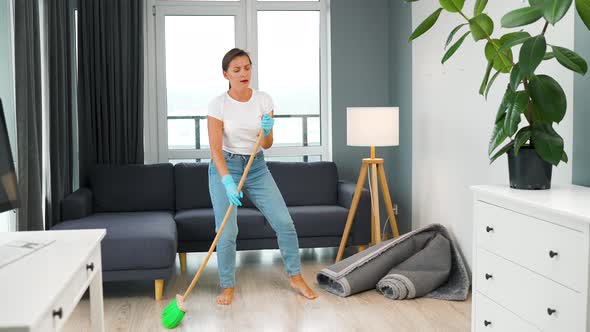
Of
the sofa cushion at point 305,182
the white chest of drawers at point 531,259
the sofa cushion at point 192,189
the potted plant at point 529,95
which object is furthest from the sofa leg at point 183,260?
the potted plant at point 529,95

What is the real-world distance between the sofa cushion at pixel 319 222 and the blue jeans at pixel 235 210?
72 cm

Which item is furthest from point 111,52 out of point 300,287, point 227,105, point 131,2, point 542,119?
point 542,119

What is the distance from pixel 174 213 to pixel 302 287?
1433 mm

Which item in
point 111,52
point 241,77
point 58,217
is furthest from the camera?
point 111,52

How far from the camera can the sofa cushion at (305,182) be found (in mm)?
5258

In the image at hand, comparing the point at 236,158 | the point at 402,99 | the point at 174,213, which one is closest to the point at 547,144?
the point at 236,158

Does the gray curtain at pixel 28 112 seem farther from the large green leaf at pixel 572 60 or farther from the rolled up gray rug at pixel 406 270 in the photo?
the large green leaf at pixel 572 60

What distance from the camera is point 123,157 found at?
5.48 m

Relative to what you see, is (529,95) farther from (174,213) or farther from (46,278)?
(174,213)

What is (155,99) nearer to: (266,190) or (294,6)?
(294,6)

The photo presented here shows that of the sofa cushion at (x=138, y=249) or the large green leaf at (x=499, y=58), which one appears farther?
the sofa cushion at (x=138, y=249)

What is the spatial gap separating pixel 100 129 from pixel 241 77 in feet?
6.68

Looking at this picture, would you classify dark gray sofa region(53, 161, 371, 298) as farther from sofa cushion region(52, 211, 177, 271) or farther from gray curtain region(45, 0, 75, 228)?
gray curtain region(45, 0, 75, 228)

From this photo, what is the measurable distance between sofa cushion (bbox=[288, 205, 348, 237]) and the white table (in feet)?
8.36
